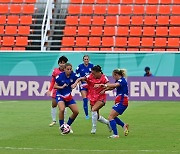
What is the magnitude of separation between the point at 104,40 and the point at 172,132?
1996 centimetres

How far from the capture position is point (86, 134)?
1809 cm

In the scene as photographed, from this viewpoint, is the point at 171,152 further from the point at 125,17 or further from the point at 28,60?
the point at 125,17

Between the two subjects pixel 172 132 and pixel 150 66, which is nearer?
pixel 172 132

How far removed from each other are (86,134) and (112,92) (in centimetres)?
1534

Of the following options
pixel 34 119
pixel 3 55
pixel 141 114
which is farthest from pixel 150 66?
pixel 34 119

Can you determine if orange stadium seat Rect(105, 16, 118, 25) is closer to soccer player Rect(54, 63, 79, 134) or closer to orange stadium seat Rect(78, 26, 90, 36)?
orange stadium seat Rect(78, 26, 90, 36)

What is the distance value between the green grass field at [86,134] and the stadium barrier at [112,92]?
5.29 meters

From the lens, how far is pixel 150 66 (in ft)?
113

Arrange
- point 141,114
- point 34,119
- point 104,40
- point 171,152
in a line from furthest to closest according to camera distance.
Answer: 1. point 104,40
2. point 141,114
3. point 34,119
4. point 171,152

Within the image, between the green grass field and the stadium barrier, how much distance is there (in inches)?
208

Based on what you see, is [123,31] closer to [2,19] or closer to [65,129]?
[2,19]

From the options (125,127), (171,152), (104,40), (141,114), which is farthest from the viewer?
(104,40)

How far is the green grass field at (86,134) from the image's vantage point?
14578mm

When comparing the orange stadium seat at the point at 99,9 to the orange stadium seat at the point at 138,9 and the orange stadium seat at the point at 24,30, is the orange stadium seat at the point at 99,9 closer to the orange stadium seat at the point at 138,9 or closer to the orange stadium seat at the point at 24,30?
the orange stadium seat at the point at 138,9
